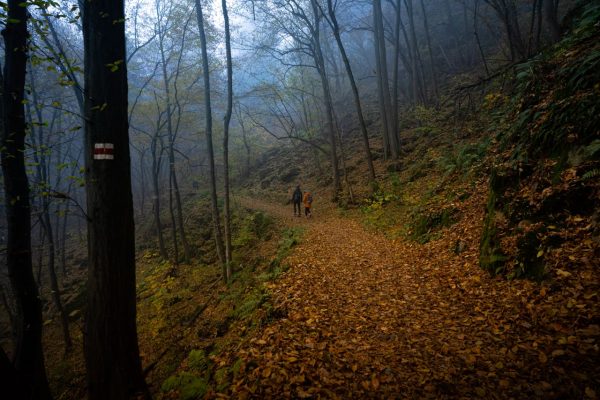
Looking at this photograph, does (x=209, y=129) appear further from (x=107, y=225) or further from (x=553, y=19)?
(x=553, y=19)

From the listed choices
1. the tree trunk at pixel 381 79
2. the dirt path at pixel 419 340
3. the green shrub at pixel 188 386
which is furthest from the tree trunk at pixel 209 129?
the tree trunk at pixel 381 79

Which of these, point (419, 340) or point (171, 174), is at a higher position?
point (171, 174)

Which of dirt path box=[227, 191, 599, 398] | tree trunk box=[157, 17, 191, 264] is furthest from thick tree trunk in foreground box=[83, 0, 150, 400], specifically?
tree trunk box=[157, 17, 191, 264]

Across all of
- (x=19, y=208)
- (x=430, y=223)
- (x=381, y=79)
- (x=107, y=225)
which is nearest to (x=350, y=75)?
(x=381, y=79)

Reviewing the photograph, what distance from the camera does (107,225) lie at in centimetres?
337

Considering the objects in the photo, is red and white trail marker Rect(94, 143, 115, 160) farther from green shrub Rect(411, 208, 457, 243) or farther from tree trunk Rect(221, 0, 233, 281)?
green shrub Rect(411, 208, 457, 243)

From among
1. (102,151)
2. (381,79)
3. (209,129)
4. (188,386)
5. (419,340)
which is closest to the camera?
(102,151)

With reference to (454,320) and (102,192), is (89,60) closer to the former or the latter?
(102,192)

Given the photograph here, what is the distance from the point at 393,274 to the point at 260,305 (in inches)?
129

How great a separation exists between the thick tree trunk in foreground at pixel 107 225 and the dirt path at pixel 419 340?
62.0 inches

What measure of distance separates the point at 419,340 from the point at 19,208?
20.0 ft

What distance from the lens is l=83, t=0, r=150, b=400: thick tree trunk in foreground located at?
10.9ft

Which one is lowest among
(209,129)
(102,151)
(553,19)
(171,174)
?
(102,151)

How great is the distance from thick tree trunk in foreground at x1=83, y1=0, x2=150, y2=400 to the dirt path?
157 centimetres
